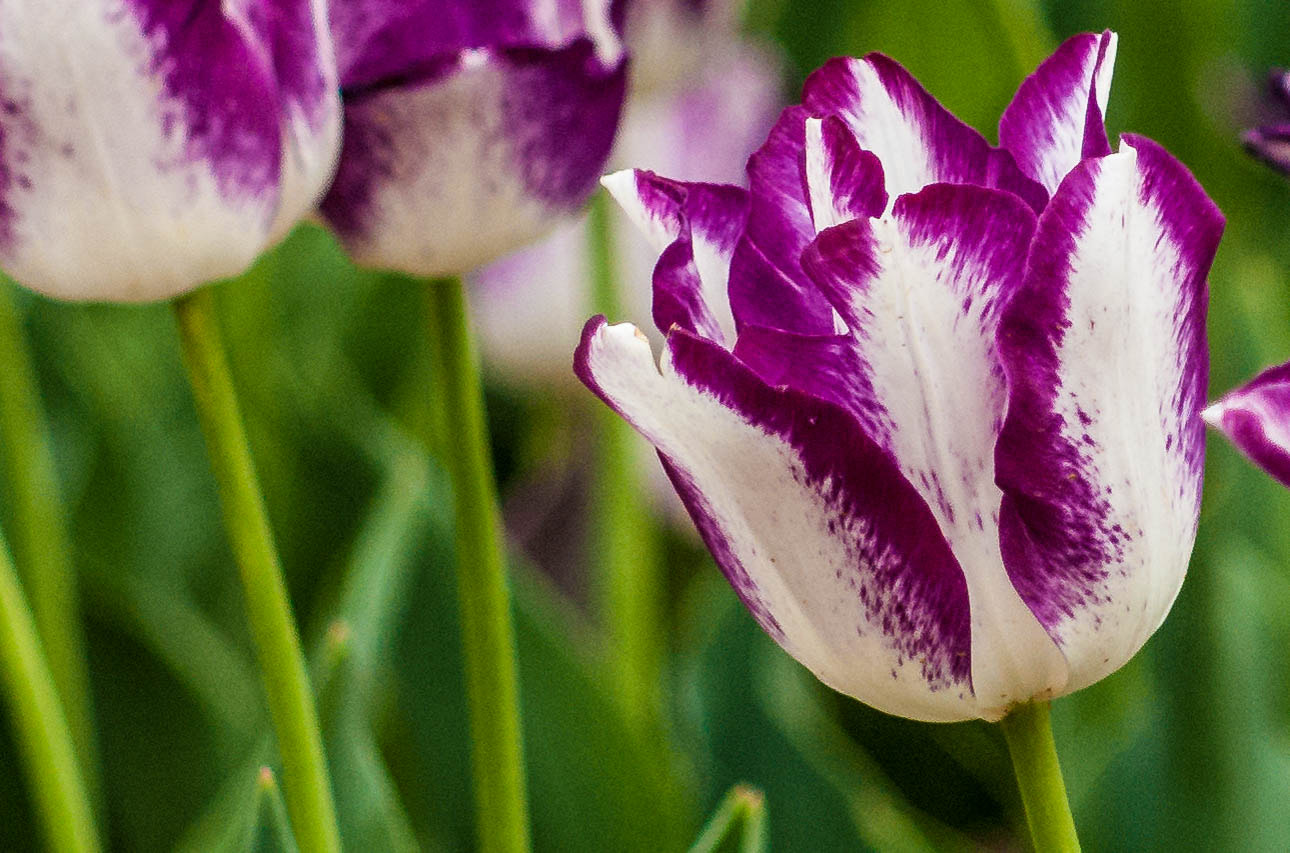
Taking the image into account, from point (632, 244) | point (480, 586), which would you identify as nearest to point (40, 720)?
point (480, 586)

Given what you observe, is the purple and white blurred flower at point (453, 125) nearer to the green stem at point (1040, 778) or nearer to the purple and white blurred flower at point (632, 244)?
the green stem at point (1040, 778)

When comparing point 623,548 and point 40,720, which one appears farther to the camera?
point 623,548

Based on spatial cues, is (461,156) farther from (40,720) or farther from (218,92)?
(40,720)

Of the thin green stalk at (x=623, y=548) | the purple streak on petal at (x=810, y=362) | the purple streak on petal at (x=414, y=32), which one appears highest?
the purple streak on petal at (x=414, y=32)

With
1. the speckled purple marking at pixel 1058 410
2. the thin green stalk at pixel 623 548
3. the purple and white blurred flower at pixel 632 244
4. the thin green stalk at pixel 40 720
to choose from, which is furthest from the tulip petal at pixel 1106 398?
the purple and white blurred flower at pixel 632 244

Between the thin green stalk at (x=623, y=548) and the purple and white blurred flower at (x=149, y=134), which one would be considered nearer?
the purple and white blurred flower at (x=149, y=134)

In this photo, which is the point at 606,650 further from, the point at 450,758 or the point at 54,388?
the point at 54,388

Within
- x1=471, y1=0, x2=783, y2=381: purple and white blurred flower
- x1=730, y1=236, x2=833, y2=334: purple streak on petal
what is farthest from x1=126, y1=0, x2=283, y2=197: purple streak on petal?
x1=471, y1=0, x2=783, y2=381: purple and white blurred flower
